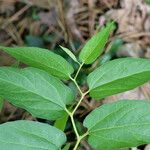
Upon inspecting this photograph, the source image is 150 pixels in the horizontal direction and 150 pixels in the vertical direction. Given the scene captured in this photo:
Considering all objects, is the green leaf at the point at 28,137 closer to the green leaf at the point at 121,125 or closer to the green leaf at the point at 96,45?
the green leaf at the point at 121,125

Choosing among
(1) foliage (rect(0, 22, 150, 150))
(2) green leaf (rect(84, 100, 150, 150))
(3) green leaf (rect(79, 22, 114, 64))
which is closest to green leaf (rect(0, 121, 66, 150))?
(1) foliage (rect(0, 22, 150, 150))

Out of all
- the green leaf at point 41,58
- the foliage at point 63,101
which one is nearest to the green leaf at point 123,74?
the foliage at point 63,101

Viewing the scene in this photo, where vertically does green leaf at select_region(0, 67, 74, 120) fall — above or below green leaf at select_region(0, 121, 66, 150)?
above

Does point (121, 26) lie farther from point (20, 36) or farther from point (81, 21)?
point (20, 36)

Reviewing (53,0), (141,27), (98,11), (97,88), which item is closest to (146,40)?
(141,27)

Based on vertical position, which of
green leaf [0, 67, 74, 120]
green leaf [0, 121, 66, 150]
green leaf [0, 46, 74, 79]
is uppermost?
green leaf [0, 46, 74, 79]

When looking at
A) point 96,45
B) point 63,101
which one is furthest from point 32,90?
point 96,45

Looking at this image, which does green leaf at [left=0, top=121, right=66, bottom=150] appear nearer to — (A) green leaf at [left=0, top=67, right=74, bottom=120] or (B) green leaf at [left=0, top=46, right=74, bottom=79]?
(A) green leaf at [left=0, top=67, right=74, bottom=120]

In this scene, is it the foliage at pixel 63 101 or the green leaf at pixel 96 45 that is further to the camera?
the green leaf at pixel 96 45

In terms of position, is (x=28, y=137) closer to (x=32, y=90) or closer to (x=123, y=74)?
(x=32, y=90)
